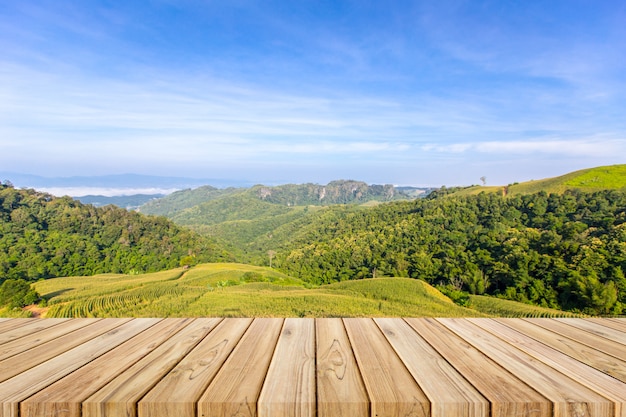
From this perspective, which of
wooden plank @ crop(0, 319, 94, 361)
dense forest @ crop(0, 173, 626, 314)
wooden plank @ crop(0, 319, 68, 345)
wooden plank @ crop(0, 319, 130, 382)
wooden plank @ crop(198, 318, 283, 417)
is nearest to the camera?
wooden plank @ crop(198, 318, 283, 417)

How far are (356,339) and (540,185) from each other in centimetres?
6116

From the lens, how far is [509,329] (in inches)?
79.1

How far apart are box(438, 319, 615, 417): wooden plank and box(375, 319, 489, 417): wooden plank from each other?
0.84 ft

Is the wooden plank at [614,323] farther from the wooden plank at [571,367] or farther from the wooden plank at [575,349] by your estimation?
the wooden plank at [571,367]

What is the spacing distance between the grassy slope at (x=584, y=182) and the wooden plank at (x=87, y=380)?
54.1 m

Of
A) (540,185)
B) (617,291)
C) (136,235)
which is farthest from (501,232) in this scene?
(136,235)

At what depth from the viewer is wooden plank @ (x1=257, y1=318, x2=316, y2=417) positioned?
1.07 metres

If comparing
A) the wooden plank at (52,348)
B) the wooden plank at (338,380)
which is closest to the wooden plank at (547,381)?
the wooden plank at (338,380)

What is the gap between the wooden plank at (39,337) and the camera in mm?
1617

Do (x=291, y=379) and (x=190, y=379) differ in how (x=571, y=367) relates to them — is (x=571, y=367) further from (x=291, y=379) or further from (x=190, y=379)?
(x=190, y=379)

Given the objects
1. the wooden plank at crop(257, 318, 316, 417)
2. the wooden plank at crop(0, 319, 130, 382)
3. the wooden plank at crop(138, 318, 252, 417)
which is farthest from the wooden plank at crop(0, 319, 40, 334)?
the wooden plank at crop(257, 318, 316, 417)

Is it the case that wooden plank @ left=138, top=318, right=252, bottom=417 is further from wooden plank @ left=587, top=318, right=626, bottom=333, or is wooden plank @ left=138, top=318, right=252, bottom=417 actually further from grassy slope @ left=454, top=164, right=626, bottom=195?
grassy slope @ left=454, top=164, right=626, bottom=195

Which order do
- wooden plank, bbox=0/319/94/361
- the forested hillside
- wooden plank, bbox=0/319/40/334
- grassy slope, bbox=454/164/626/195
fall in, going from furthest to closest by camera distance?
grassy slope, bbox=454/164/626/195 < the forested hillside < wooden plank, bbox=0/319/40/334 < wooden plank, bbox=0/319/94/361

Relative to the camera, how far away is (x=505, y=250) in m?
28.8
